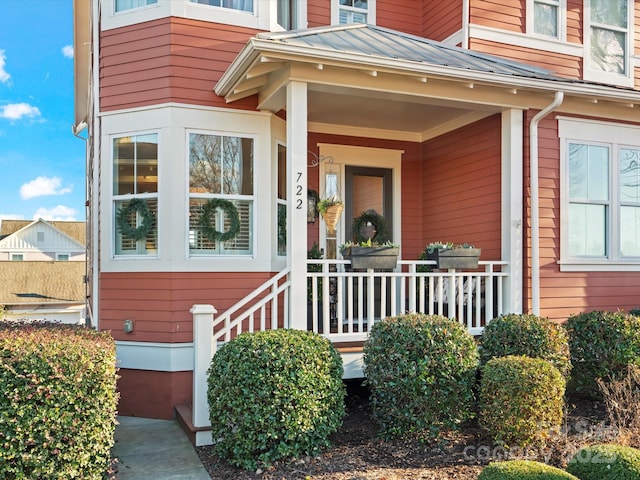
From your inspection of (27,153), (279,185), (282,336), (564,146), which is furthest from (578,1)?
(27,153)

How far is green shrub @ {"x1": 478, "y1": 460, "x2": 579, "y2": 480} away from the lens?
127 inches

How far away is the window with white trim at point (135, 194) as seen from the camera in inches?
231

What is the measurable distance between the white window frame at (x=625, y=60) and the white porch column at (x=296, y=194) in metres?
4.87

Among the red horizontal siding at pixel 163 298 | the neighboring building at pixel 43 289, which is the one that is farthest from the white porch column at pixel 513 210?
the neighboring building at pixel 43 289

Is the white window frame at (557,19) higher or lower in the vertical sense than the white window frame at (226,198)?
higher

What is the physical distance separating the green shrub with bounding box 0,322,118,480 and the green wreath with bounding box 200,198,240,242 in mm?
2281

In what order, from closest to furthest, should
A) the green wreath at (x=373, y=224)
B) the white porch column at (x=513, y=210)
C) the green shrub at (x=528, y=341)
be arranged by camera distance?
the green shrub at (x=528, y=341) < the white porch column at (x=513, y=210) < the green wreath at (x=373, y=224)

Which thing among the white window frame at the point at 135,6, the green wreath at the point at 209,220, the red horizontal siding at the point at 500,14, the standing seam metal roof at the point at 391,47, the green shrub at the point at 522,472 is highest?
the red horizontal siding at the point at 500,14

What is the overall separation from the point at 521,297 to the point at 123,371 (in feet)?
15.1

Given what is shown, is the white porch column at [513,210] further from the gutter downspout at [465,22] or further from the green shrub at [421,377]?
the green shrub at [421,377]

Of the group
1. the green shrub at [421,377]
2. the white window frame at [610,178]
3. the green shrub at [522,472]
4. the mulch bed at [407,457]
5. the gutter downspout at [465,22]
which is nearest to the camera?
the green shrub at [522,472]

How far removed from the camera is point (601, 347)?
17.2 ft

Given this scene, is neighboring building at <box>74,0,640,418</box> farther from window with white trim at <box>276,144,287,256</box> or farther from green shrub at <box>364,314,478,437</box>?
green shrub at <box>364,314,478,437</box>

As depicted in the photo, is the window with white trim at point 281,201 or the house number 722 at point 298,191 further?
the window with white trim at point 281,201
